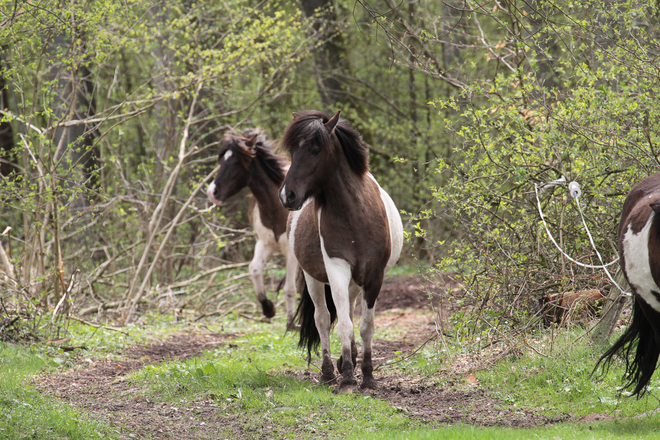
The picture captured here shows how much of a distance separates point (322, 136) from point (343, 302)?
1428 mm

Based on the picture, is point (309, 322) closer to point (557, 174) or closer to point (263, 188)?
point (557, 174)

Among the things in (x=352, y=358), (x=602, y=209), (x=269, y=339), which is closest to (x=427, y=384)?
(x=352, y=358)

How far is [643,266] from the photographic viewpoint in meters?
4.31

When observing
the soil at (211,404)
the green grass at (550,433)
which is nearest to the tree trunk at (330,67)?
the soil at (211,404)

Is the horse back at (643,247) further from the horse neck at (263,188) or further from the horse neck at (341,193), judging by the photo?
the horse neck at (263,188)

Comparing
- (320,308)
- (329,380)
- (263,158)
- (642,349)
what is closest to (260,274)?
(263,158)

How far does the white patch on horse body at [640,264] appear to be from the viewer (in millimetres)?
4266

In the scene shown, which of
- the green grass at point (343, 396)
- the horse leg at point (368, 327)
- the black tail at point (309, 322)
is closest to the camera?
the green grass at point (343, 396)

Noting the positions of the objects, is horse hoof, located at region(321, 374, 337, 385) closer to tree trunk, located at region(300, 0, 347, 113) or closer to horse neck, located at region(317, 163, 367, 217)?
horse neck, located at region(317, 163, 367, 217)

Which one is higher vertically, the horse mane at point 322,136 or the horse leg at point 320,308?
the horse mane at point 322,136

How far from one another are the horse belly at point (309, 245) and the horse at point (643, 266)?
2567 mm

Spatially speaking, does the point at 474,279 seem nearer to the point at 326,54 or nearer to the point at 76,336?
the point at 76,336

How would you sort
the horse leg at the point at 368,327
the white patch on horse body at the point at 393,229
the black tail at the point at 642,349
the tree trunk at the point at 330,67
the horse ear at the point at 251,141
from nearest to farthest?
the black tail at the point at 642,349 < the horse leg at the point at 368,327 < the white patch on horse body at the point at 393,229 < the horse ear at the point at 251,141 < the tree trunk at the point at 330,67

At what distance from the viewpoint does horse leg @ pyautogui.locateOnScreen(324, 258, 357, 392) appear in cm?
580
